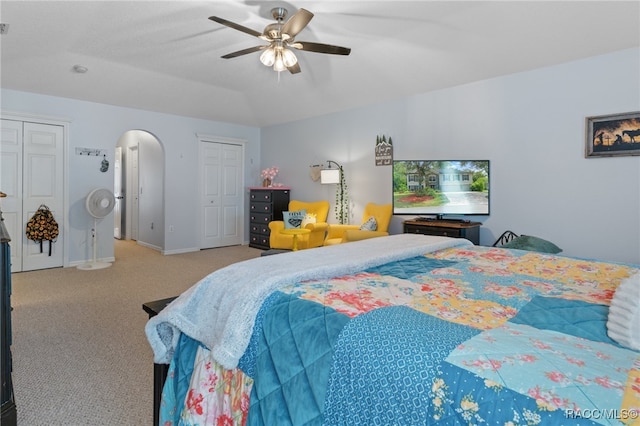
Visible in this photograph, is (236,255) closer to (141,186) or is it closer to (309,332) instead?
(141,186)

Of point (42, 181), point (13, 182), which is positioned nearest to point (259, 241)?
point (42, 181)

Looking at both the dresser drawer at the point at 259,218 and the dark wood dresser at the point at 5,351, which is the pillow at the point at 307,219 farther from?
the dark wood dresser at the point at 5,351

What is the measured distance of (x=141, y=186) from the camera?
7.49 m

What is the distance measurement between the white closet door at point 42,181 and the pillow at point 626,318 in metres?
6.29

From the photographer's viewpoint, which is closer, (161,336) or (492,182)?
(161,336)

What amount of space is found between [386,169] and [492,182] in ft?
5.02

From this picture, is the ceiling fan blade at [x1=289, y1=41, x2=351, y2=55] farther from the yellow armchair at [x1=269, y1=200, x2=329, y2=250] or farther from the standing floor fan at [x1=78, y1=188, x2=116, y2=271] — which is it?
the standing floor fan at [x1=78, y1=188, x2=116, y2=271]

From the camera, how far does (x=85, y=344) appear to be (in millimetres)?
2703

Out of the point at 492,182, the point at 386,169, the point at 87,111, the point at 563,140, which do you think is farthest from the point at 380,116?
the point at 87,111

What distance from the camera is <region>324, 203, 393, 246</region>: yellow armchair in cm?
475

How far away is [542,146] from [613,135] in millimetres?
612

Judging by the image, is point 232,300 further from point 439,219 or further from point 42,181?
point 42,181

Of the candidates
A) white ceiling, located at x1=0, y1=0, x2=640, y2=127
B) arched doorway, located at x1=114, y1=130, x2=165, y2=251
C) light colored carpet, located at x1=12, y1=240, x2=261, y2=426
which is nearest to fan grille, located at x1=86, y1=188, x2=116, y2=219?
light colored carpet, located at x1=12, y1=240, x2=261, y2=426

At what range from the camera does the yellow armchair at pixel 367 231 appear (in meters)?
→ 4.75
